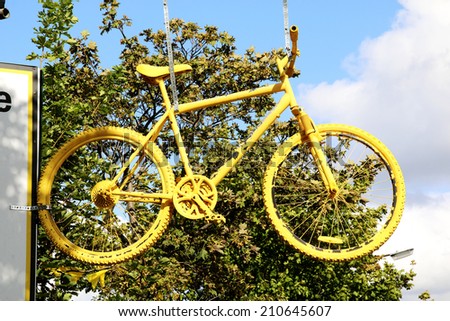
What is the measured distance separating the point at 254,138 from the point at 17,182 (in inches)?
92.8

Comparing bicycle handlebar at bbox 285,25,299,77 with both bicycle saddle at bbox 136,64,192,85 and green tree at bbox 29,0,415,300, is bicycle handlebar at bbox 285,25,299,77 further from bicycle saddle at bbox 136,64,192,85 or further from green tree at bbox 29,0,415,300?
green tree at bbox 29,0,415,300

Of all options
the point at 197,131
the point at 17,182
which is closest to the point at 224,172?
the point at 17,182

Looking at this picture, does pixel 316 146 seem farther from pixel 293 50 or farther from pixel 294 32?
pixel 294 32

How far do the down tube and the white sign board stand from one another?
1.82 metres

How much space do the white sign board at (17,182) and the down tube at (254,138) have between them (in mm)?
1822

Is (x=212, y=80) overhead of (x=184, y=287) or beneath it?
overhead

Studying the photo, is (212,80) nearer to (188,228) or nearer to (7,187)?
(188,228)

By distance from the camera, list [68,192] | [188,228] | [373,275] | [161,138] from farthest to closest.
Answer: [373,275] < [188,228] < [161,138] < [68,192]

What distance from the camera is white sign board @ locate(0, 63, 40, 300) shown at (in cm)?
820

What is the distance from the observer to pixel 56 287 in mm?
12773

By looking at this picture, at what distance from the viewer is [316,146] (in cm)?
750

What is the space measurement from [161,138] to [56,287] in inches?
148
